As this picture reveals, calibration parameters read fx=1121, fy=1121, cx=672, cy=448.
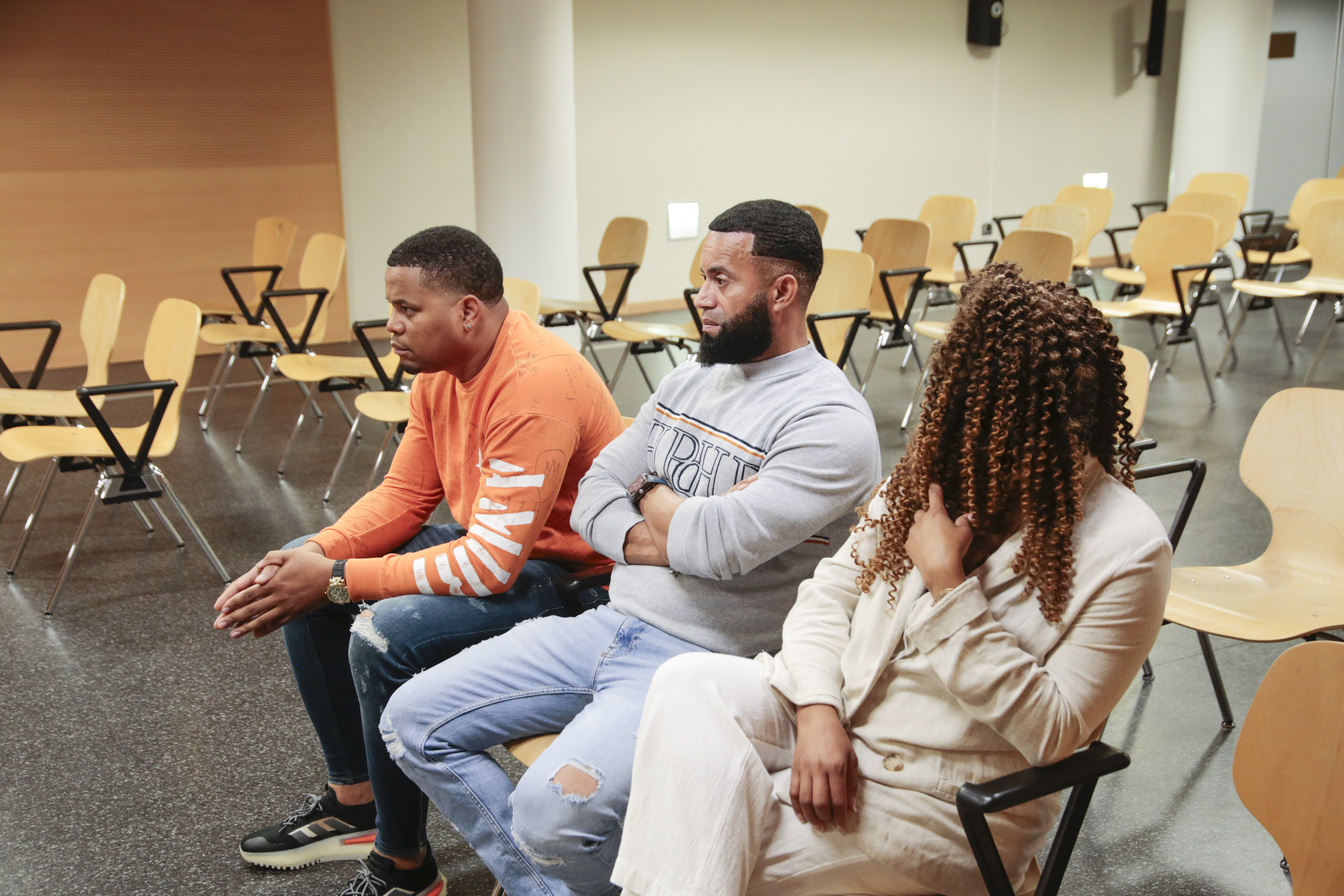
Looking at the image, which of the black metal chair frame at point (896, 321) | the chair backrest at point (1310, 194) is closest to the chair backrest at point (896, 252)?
the black metal chair frame at point (896, 321)

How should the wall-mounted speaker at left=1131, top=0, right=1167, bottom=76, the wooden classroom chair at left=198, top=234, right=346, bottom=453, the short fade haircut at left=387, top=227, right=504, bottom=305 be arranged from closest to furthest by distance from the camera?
the short fade haircut at left=387, top=227, right=504, bottom=305 → the wooden classroom chair at left=198, top=234, right=346, bottom=453 → the wall-mounted speaker at left=1131, top=0, right=1167, bottom=76

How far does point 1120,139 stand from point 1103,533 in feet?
36.6

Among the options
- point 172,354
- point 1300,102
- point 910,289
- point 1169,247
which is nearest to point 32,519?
point 172,354

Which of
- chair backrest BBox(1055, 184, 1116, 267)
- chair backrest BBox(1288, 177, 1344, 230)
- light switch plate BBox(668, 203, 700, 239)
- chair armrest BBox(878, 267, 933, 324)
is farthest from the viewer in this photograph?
light switch plate BBox(668, 203, 700, 239)

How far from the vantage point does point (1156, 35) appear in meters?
11.0

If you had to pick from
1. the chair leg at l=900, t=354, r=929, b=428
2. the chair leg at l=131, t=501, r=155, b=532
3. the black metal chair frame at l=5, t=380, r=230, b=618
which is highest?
the black metal chair frame at l=5, t=380, r=230, b=618

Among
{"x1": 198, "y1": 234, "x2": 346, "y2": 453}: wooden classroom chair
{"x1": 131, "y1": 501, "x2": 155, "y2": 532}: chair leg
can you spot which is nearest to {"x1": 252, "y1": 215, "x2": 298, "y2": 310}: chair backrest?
{"x1": 198, "y1": 234, "x2": 346, "y2": 453}: wooden classroom chair

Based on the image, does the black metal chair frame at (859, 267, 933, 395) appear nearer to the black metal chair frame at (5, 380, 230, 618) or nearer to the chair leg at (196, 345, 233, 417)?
the black metal chair frame at (5, 380, 230, 618)

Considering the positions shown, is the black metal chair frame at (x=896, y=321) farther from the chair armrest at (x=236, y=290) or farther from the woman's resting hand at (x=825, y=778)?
the woman's resting hand at (x=825, y=778)

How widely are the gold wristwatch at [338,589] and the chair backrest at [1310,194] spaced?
7.96 m

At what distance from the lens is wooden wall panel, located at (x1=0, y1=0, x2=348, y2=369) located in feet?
22.0

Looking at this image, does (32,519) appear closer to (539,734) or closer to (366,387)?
→ (366,387)

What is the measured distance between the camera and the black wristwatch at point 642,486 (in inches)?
72.2

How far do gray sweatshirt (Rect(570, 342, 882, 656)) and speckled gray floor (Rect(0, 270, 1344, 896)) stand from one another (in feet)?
2.40
